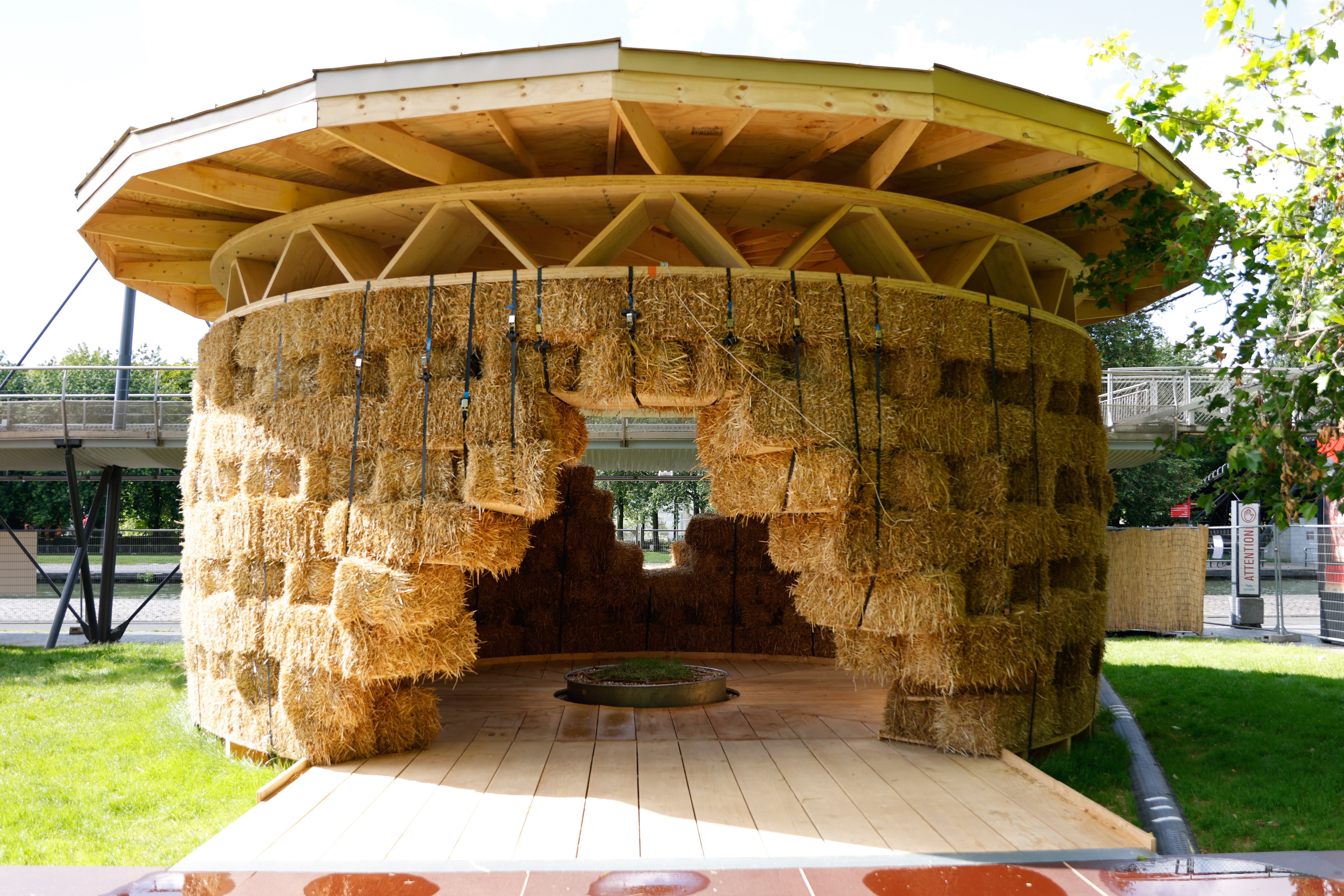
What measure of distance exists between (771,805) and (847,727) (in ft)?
8.09

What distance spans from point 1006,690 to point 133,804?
6.16m

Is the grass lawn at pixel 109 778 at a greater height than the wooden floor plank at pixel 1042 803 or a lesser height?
lesser

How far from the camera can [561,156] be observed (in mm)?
7633

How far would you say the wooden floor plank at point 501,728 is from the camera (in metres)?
7.50

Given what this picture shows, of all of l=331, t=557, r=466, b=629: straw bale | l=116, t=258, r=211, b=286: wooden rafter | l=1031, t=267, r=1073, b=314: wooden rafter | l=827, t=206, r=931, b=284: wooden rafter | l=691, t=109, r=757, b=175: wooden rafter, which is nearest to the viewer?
l=331, t=557, r=466, b=629: straw bale

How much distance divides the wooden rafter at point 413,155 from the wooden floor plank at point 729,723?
4.86 meters

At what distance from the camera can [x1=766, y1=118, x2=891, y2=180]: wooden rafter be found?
6621 mm

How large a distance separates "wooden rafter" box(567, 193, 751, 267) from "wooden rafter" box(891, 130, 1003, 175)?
144cm

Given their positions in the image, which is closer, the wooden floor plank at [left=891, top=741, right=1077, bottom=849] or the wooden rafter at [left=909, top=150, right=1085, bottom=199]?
the wooden floor plank at [left=891, top=741, right=1077, bottom=849]

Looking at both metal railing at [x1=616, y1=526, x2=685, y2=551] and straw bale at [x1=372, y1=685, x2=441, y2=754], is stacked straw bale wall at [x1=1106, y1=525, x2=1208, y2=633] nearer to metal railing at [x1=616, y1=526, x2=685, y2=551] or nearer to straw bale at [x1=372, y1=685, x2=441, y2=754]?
straw bale at [x1=372, y1=685, x2=441, y2=754]

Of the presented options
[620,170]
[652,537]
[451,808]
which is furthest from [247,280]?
[652,537]

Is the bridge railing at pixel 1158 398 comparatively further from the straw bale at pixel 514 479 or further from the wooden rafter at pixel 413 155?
the straw bale at pixel 514 479

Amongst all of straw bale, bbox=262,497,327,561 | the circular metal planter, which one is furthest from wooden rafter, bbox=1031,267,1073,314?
straw bale, bbox=262,497,327,561

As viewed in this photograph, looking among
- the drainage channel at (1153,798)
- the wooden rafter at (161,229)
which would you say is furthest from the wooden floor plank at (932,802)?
the wooden rafter at (161,229)
